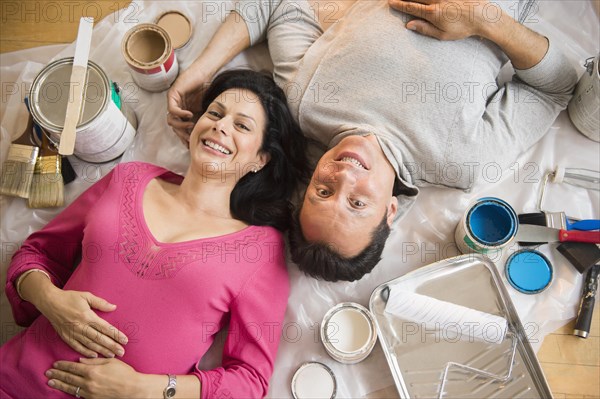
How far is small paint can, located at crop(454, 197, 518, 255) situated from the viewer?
129 centimetres

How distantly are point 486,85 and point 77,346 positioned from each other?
1.26m

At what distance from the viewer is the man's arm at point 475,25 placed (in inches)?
50.4

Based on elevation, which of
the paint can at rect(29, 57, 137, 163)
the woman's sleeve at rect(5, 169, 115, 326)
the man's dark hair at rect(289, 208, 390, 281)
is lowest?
the woman's sleeve at rect(5, 169, 115, 326)

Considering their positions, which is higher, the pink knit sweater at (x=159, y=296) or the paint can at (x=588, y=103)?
Result: the paint can at (x=588, y=103)

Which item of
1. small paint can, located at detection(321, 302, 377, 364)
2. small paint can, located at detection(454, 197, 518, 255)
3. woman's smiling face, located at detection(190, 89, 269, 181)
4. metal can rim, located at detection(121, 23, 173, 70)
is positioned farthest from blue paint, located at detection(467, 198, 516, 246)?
metal can rim, located at detection(121, 23, 173, 70)

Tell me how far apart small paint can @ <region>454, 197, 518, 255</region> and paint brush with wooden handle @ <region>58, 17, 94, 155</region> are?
1057 millimetres

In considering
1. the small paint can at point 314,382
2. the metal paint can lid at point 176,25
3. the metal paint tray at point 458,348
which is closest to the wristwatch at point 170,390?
the small paint can at point 314,382

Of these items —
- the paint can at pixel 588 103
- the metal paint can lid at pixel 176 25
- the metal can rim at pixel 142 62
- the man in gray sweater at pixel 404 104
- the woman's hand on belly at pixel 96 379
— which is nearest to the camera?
the woman's hand on belly at pixel 96 379

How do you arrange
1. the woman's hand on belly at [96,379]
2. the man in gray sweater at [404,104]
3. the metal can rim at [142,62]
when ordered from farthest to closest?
the metal can rim at [142,62]
the man in gray sweater at [404,104]
the woman's hand on belly at [96,379]

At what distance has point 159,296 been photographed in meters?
1.15

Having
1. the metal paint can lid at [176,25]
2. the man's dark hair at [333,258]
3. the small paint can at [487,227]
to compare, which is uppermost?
the metal paint can lid at [176,25]

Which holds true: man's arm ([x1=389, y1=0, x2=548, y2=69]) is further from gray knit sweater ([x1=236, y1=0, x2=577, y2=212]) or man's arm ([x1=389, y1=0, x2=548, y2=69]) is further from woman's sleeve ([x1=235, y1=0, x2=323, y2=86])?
woman's sleeve ([x1=235, y1=0, x2=323, y2=86])

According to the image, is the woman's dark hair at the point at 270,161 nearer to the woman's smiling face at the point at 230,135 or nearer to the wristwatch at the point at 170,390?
the woman's smiling face at the point at 230,135

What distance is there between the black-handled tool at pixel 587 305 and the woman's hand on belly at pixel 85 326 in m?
1.19
